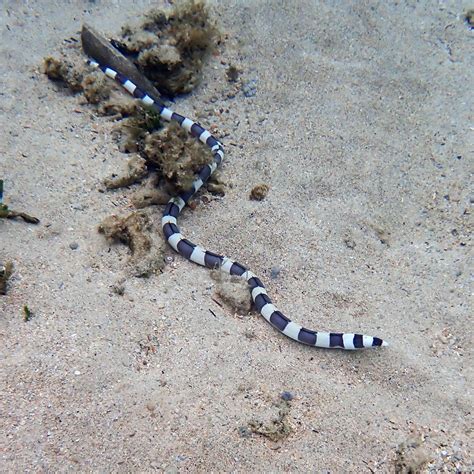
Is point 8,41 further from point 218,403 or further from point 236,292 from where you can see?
point 218,403

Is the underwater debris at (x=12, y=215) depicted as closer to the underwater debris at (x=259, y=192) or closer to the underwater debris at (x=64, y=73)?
the underwater debris at (x=64, y=73)

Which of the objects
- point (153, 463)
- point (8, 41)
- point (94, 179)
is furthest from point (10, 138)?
point (153, 463)

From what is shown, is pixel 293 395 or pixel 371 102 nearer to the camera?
pixel 293 395

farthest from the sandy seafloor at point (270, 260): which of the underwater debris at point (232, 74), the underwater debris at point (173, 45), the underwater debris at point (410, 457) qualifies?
the underwater debris at point (173, 45)

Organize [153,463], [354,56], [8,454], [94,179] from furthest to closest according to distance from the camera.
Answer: [354,56], [94,179], [153,463], [8,454]

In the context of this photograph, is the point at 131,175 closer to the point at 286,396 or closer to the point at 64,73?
the point at 64,73

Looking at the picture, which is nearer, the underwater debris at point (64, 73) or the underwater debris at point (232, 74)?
the underwater debris at point (64, 73)
